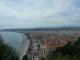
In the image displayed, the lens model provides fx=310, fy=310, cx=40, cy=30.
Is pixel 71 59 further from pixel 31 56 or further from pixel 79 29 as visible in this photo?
pixel 79 29

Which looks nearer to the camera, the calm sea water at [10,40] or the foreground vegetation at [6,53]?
the foreground vegetation at [6,53]

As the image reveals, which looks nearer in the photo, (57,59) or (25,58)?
(57,59)

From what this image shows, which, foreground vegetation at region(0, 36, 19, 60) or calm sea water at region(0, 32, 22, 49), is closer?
foreground vegetation at region(0, 36, 19, 60)

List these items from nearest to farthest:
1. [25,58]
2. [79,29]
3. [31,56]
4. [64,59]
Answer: [64,59]
[25,58]
[31,56]
[79,29]

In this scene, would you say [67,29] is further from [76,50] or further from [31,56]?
[76,50]

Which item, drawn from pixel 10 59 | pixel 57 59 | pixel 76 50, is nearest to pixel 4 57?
pixel 10 59

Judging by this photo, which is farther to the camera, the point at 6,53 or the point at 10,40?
the point at 10,40

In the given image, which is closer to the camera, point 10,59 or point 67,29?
point 10,59

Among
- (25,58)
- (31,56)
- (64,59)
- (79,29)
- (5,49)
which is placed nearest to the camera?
(64,59)

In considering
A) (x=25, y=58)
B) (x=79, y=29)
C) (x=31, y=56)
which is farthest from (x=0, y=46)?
(x=79, y=29)
